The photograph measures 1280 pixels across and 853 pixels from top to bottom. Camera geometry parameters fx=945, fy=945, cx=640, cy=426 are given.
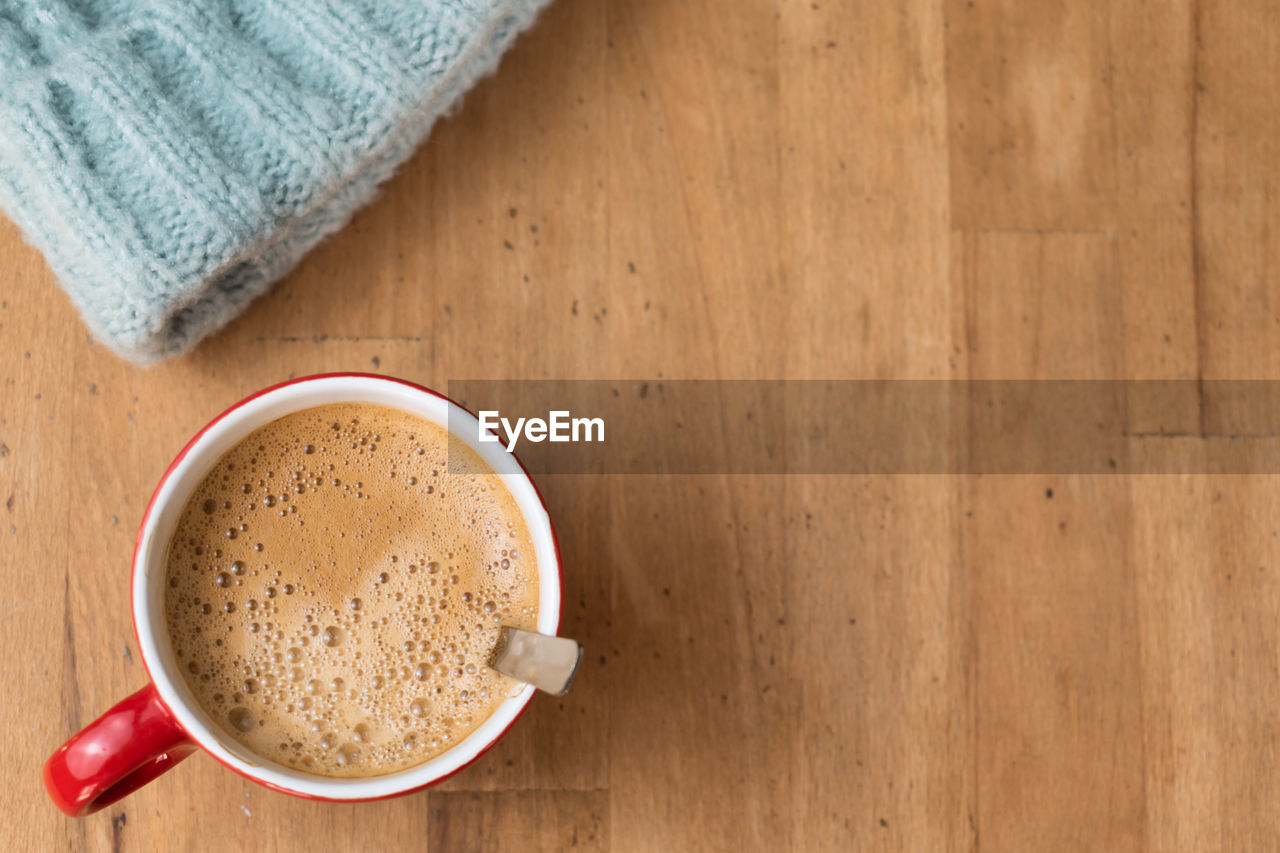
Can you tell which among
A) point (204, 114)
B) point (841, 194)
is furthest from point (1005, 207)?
point (204, 114)

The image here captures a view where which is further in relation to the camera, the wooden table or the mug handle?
the wooden table

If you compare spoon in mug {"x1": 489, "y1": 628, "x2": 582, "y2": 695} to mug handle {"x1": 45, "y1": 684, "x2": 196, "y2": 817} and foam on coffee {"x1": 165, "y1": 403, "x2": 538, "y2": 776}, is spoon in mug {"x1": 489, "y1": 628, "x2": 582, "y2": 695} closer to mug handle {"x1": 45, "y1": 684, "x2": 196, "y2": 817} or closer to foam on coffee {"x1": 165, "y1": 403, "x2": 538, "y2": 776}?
foam on coffee {"x1": 165, "y1": 403, "x2": 538, "y2": 776}

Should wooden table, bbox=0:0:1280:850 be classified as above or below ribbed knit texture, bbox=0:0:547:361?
below

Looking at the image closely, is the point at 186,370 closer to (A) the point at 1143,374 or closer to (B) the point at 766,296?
(B) the point at 766,296

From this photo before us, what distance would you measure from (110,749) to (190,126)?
31 centimetres

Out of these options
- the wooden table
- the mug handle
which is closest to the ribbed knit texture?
the wooden table

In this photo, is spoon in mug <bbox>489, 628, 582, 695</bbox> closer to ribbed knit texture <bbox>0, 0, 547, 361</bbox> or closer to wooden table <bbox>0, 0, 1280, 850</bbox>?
wooden table <bbox>0, 0, 1280, 850</bbox>

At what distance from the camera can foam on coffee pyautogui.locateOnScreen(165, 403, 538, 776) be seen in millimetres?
443

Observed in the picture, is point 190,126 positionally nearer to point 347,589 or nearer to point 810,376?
point 347,589

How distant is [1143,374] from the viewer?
577 millimetres

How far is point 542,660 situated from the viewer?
16.7 inches

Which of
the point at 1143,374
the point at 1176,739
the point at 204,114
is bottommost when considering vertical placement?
the point at 1176,739

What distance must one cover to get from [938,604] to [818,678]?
0.08 meters

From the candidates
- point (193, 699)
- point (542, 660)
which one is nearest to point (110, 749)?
point (193, 699)
